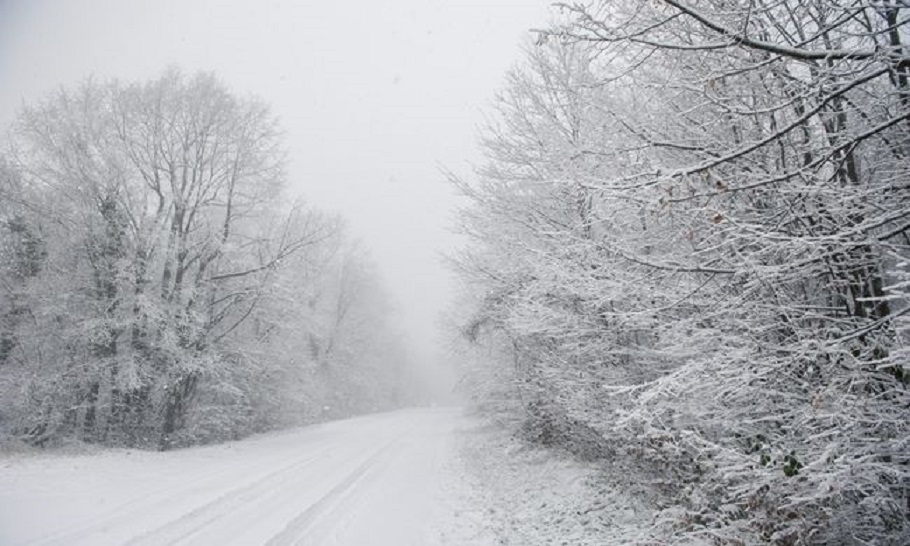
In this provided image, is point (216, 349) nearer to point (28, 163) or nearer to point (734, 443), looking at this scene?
point (28, 163)

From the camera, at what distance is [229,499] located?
354 inches

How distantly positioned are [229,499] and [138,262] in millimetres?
11238

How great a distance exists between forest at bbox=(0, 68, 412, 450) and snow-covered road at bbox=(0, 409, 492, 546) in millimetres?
3495

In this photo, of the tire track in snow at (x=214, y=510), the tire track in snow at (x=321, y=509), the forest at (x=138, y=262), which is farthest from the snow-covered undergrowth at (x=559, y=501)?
the forest at (x=138, y=262)

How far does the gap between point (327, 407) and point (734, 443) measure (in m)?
38.0

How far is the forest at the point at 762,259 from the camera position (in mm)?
3084

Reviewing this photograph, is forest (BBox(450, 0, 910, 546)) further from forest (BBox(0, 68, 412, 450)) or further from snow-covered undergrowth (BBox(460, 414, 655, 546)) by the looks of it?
forest (BBox(0, 68, 412, 450))

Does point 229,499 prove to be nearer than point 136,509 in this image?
No

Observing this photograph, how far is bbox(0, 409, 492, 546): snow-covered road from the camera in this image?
6.90 meters

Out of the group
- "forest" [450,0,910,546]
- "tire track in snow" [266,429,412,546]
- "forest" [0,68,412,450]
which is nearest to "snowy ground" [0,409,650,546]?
"tire track in snow" [266,429,412,546]

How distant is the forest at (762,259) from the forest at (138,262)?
49.2ft

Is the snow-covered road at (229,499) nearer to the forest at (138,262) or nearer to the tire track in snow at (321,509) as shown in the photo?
the tire track in snow at (321,509)

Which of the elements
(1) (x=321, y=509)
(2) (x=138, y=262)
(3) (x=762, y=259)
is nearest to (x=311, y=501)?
(1) (x=321, y=509)

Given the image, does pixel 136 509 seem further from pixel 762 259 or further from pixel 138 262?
pixel 138 262
